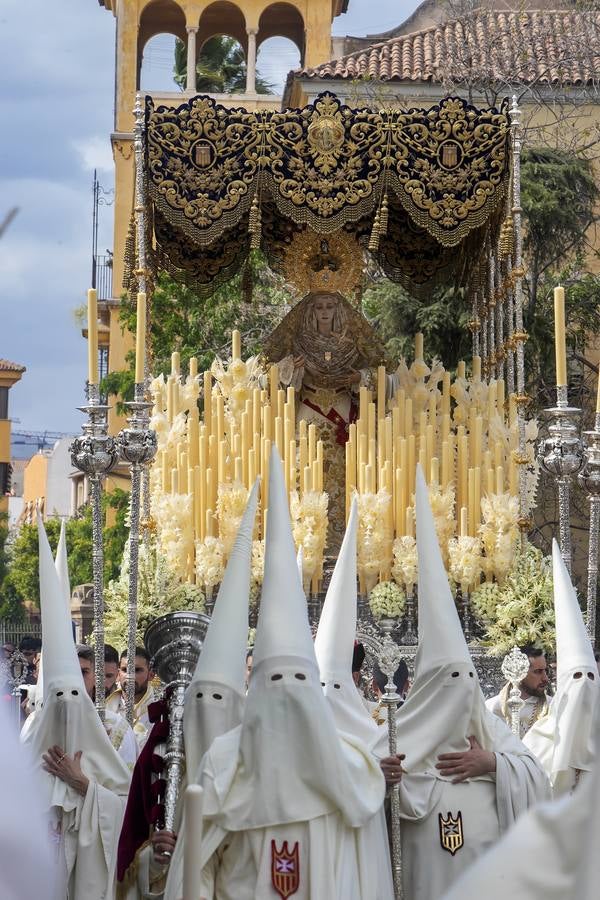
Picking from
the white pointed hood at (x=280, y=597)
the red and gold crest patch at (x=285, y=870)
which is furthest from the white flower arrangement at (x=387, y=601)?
the red and gold crest patch at (x=285, y=870)

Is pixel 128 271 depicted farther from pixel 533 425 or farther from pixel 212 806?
pixel 212 806

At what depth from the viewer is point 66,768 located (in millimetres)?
6562

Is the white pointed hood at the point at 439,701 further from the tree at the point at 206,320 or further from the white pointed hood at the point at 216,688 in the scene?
the tree at the point at 206,320

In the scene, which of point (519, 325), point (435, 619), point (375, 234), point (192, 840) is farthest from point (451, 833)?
point (375, 234)

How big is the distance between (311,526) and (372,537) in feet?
1.52

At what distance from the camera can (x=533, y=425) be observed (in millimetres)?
13289

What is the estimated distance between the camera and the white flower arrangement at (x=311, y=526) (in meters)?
12.5

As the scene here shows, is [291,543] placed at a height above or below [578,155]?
below

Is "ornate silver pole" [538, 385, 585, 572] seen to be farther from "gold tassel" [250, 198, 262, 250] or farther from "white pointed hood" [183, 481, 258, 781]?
"gold tassel" [250, 198, 262, 250]

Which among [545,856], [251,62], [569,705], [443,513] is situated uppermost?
[251,62]

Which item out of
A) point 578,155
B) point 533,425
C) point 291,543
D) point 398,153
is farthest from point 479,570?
point 578,155

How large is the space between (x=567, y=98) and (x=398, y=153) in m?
11.0

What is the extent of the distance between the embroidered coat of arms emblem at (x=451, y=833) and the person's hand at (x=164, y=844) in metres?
1.07

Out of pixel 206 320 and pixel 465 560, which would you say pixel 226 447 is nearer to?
pixel 465 560
